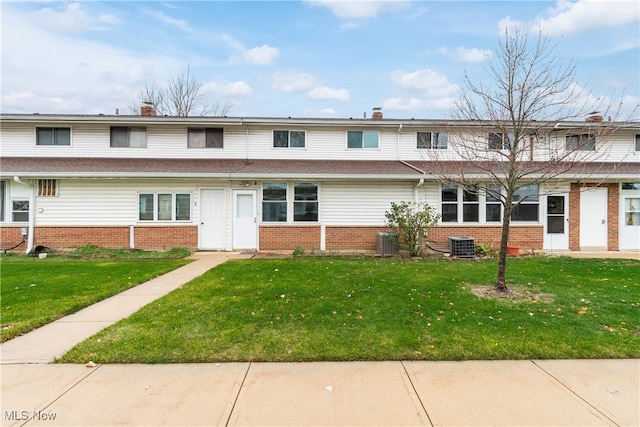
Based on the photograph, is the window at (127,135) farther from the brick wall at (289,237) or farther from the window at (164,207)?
the brick wall at (289,237)

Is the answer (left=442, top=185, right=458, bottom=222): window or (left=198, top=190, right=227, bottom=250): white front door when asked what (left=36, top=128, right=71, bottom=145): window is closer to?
(left=198, top=190, right=227, bottom=250): white front door

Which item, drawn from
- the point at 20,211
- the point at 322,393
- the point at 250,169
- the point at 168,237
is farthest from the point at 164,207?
the point at 322,393

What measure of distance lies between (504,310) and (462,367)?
7.29 feet

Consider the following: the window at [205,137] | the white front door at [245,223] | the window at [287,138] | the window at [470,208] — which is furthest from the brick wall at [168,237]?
the window at [470,208]

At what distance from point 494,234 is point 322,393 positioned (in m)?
11.4

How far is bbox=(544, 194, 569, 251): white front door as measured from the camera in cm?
1254

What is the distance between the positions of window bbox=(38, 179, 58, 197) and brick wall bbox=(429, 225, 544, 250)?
13.9 meters

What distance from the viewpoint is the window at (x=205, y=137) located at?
44.4 ft

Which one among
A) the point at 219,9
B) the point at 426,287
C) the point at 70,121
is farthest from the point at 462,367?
the point at 70,121

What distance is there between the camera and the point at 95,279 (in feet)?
25.7

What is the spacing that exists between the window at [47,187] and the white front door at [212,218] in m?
5.26

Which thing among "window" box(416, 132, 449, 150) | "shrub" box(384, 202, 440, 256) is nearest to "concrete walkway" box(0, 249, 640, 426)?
"shrub" box(384, 202, 440, 256)

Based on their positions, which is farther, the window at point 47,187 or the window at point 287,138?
the window at point 287,138

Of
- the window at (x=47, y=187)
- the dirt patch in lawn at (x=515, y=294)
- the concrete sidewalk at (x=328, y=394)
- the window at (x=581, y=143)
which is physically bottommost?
the concrete sidewalk at (x=328, y=394)
